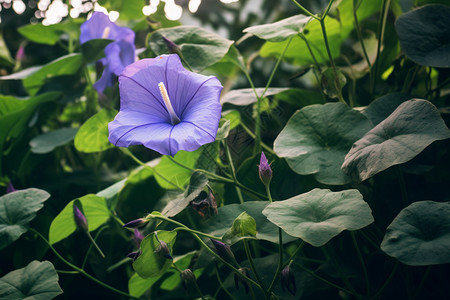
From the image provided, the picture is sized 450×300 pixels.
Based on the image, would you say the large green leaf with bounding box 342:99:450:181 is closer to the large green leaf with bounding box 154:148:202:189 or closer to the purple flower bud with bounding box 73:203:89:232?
the large green leaf with bounding box 154:148:202:189

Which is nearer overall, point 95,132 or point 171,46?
point 171,46

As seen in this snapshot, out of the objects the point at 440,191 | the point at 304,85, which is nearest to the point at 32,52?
the point at 304,85

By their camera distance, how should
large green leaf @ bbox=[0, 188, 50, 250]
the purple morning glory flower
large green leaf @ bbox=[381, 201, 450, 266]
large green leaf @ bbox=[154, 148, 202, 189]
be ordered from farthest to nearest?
large green leaf @ bbox=[154, 148, 202, 189] < large green leaf @ bbox=[0, 188, 50, 250] < the purple morning glory flower < large green leaf @ bbox=[381, 201, 450, 266]

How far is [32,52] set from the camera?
5.42 ft

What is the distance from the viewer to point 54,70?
1059 mm

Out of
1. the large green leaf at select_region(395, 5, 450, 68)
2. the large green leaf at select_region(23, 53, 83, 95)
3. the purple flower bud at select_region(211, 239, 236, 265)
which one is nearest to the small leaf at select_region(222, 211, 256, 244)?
the purple flower bud at select_region(211, 239, 236, 265)

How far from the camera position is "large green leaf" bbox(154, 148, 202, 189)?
84cm

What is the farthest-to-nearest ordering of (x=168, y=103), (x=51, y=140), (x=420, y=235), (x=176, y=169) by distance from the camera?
(x=51, y=140) → (x=176, y=169) → (x=168, y=103) → (x=420, y=235)

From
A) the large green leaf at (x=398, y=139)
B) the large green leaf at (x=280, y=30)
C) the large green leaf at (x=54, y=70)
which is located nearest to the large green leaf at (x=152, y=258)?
the large green leaf at (x=398, y=139)

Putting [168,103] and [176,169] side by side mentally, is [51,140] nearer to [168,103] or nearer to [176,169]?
[176,169]

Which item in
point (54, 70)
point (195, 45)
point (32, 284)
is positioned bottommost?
point (32, 284)

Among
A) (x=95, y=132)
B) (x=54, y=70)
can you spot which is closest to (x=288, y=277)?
(x=95, y=132)

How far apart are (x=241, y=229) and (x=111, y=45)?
63 centimetres

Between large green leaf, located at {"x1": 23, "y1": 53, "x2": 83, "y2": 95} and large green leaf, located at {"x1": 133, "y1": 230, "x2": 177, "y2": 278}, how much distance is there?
63 cm
